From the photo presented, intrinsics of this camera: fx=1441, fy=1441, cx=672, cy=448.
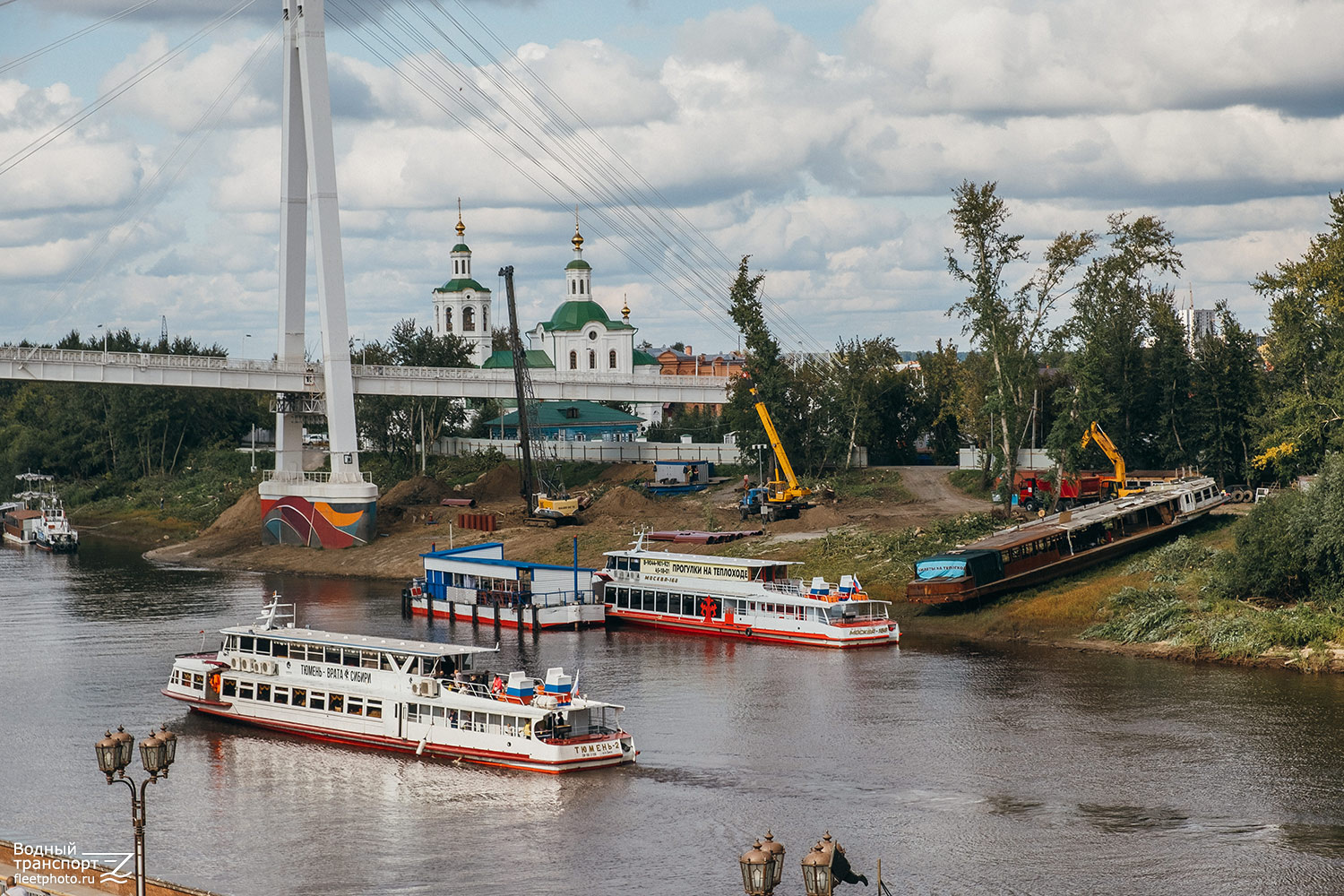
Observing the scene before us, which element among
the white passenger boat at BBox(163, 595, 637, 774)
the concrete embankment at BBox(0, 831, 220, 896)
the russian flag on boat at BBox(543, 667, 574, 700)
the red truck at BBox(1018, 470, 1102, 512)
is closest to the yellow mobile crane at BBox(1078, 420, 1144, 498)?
the red truck at BBox(1018, 470, 1102, 512)

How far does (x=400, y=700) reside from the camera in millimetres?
43750

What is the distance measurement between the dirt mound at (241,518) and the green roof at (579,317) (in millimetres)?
66969

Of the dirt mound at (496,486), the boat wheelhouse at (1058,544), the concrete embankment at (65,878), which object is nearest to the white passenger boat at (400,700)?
the concrete embankment at (65,878)

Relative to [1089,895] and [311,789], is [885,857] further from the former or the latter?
[311,789]

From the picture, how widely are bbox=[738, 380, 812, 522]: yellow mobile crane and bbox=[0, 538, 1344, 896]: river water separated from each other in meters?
27.3

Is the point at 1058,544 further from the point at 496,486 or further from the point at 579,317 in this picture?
the point at 579,317

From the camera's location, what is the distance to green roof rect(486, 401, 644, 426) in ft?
420

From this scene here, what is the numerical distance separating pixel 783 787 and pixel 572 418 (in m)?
92.4

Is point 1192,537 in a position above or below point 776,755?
above

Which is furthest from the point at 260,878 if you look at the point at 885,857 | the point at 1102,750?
the point at 1102,750

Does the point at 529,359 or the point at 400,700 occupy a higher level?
the point at 529,359

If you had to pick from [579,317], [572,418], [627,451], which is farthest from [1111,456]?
[579,317]

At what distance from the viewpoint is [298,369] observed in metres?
96.0

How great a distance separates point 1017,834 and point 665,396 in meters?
70.3
